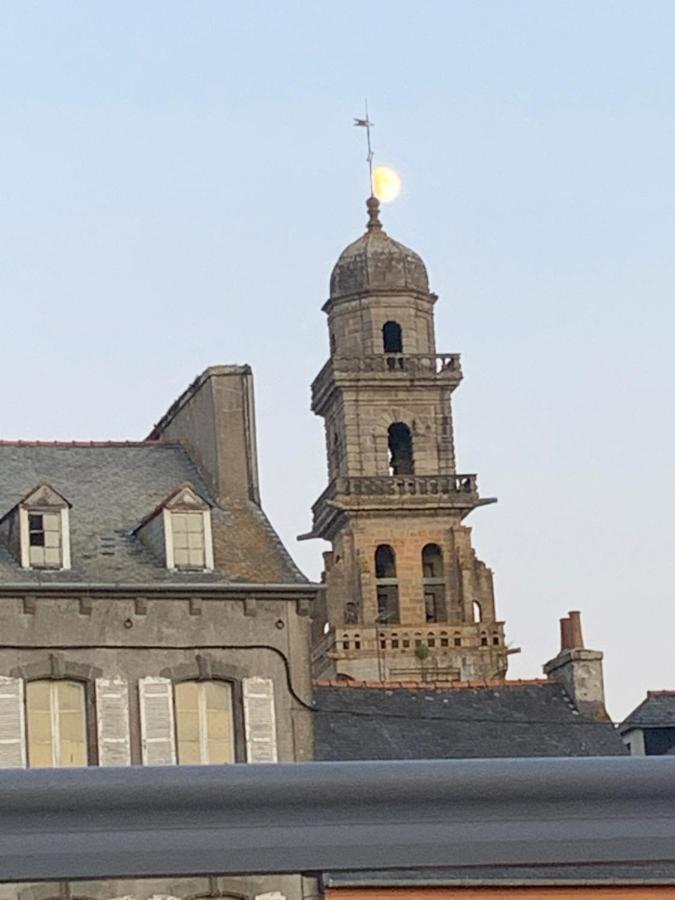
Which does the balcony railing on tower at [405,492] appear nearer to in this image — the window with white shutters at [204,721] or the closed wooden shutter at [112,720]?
the window with white shutters at [204,721]

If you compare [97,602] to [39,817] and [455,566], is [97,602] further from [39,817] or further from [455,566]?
[455,566]

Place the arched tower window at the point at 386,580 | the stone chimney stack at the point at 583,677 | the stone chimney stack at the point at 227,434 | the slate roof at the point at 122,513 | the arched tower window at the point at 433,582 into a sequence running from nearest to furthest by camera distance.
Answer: the slate roof at the point at 122,513, the stone chimney stack at the point at 227,434, the stone chimney stack at the point at 583,677, the arched tower window at the point at 433,582, the arched tower window at the point at 386,580

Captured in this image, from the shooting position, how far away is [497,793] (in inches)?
74.5

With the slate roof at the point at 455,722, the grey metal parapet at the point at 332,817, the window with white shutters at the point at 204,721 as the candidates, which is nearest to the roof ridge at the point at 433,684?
the slate roof at the point at 455,722

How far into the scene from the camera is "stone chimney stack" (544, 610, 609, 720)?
125 feet

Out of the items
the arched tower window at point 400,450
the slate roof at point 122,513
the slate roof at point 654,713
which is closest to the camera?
the slate roof at point 122,513

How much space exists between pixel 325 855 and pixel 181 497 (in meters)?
31.8

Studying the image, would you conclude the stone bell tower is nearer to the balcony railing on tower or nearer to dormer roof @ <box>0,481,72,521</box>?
the balcony railing on tower

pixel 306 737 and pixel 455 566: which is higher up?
pixel 455 566

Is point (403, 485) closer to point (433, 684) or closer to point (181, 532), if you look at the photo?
point (433, 684)

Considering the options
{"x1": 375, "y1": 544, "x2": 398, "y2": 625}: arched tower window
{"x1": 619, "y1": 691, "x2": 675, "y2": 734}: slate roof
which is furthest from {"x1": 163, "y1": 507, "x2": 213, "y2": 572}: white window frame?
{"x1": 375, "y1": 544, "x2": 398, "y2": 625}: arched tower window

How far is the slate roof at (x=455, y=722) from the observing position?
34812 mm

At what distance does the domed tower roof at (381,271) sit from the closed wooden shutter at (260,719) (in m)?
56.4

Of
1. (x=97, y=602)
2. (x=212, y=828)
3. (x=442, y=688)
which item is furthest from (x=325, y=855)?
(x=442, y=688)
